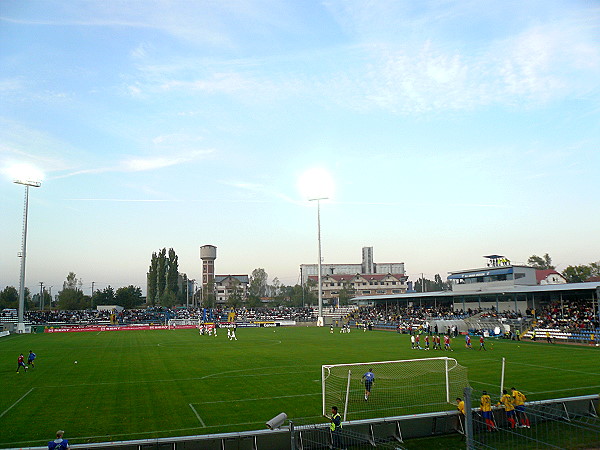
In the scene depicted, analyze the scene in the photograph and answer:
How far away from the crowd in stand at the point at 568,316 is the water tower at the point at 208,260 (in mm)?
126069

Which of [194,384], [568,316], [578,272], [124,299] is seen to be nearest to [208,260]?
[124,299]

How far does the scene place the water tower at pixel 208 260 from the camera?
16938 cm

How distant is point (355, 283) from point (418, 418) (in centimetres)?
13634

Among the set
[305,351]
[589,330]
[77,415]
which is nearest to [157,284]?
[305,351]

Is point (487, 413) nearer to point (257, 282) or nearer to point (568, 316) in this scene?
point (568, 316)

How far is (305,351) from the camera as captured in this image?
132 feet

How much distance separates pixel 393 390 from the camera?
21.7m

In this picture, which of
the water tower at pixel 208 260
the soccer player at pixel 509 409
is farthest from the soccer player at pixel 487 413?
the water tower at pixel 208 260

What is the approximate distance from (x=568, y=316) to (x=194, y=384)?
45069 millimetres

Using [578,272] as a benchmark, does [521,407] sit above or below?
below

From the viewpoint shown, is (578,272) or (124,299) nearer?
(578,272)

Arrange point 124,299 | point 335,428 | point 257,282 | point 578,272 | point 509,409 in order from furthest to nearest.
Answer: point 257,282 → point 124,299 → point 578,272 → point 509,409 → point 335,428

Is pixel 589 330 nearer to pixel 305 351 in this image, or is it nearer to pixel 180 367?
pixel 305 351

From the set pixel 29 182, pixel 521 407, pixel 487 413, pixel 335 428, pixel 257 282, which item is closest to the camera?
pixel 335 428
